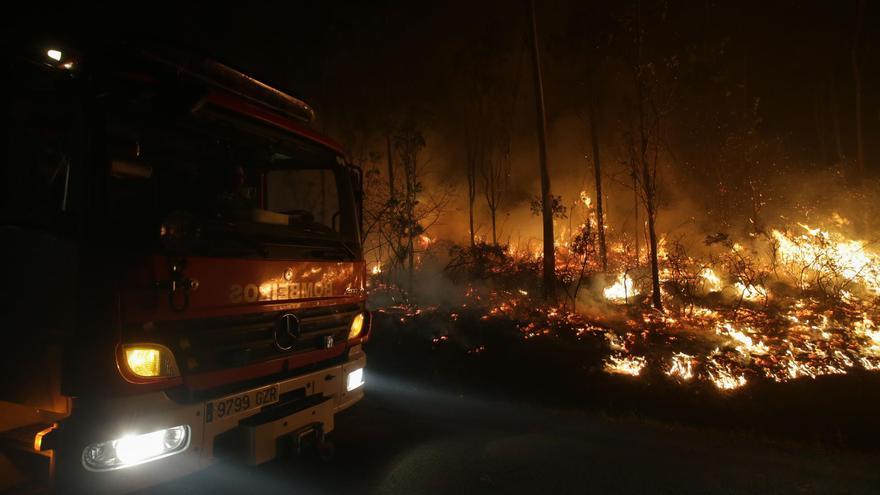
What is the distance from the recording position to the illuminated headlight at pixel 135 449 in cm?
238

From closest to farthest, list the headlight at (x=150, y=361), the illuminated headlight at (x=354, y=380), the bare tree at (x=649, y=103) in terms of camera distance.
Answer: the headlight at (x=150, y=361)
the illuminated headlight at (x=354, y=380)
the bare tree at (x=649, y=103)

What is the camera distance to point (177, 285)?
267 centimetres

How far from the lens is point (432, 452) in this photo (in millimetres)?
4574

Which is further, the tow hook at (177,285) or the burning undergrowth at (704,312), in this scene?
the burning undergrowth at (704,312)

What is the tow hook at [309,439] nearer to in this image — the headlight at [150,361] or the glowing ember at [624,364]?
the headlight at [150,361]

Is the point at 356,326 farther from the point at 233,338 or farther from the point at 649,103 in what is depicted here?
the point at 649,103

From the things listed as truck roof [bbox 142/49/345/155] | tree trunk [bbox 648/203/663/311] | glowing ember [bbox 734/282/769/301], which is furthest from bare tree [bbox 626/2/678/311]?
truck roof [bbox 142/49/345/155]

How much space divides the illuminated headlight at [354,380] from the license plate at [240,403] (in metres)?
0.87

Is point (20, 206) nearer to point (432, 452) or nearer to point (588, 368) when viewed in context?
point (432, 452)

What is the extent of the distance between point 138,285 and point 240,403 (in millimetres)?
1009

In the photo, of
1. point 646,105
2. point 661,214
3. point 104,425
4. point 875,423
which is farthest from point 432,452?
point 661,214

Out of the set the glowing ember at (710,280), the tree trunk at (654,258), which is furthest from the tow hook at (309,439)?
the glowing ember at (710,280)

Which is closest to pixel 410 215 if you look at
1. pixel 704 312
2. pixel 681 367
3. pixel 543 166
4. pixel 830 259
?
pixel 543 166

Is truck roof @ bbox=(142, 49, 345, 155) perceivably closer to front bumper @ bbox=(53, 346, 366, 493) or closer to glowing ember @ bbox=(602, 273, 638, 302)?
front bumper @ bbox=(53, 346, 366, 493)
